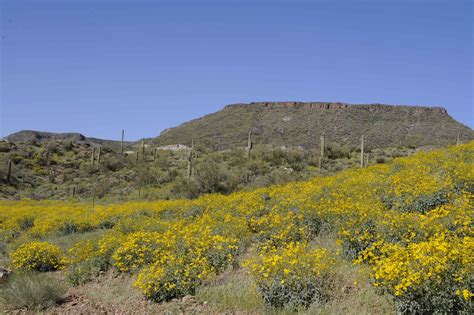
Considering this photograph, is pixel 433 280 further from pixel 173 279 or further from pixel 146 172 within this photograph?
pixel 146 172

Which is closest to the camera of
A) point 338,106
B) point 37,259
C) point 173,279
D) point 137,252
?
point 173,279

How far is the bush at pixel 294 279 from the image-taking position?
18.9 feet

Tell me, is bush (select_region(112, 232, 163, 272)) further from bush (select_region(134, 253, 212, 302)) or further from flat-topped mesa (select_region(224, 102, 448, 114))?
flat-topped mesa (select_region(224, 102, 448, 114))

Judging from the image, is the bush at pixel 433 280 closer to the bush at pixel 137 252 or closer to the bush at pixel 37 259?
the bush at pixel 137 252

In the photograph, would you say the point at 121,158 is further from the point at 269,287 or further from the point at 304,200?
the point at 269,287

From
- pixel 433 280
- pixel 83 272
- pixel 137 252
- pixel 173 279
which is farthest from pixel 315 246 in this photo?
pixel 83 272

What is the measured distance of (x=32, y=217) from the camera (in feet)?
55.9

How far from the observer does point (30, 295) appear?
24.3 feet

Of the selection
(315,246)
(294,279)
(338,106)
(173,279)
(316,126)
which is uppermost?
(338,106)

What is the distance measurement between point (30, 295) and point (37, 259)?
3033 millimetres

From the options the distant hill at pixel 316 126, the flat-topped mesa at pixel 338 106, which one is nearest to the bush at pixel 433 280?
the distant hill at pixel 316 126

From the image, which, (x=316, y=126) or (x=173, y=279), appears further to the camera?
(x=316, y=126)

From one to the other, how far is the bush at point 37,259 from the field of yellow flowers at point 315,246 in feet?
0.08

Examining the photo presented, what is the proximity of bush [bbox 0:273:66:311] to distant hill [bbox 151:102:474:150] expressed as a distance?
46.4m
